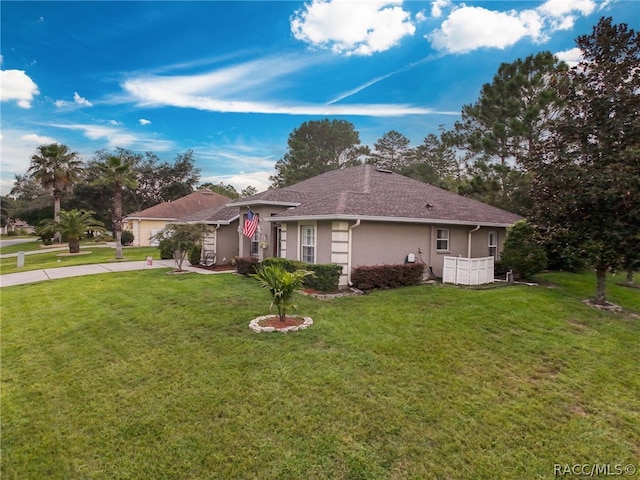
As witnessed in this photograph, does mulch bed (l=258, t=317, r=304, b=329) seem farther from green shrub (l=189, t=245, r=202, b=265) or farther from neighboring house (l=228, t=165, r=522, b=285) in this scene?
green shrub (l=189, t=245, r=202, b=265)

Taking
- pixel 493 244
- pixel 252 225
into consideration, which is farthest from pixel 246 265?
pixel 493 244

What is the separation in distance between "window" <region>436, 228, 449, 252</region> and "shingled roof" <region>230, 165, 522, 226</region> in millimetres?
625

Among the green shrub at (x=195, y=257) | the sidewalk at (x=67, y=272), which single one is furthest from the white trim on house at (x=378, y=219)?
the green shrub at (x=195, y=257)

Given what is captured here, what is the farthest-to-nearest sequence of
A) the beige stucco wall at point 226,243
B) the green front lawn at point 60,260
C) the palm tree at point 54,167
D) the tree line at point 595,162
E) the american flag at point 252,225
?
the palm tree at point 54,167
the green front lawn at point 60,260
the beige stucco wall at point 226,243
the american flag at point 252,225
the tree line at point 595,162

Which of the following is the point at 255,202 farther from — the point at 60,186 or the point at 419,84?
the point at 60,186

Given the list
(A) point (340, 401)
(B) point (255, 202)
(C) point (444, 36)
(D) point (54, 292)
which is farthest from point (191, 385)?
(C) point (444, 36)

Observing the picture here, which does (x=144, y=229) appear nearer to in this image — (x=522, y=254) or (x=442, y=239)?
(x=442, y=239)

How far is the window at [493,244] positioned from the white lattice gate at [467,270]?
3.49 meters

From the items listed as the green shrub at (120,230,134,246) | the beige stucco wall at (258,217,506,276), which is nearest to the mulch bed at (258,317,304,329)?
the beige stucco wall at (258,217,506,276)

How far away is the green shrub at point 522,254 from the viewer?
12810 millimetres

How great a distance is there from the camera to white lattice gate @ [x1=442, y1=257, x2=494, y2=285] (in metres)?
12.2

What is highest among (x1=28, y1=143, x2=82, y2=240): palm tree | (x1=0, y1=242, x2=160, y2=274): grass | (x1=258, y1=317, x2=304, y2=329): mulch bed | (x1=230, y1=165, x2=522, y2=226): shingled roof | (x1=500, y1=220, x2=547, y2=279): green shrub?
(x1=28, y1=143, x2=82, y2=240): palm tree

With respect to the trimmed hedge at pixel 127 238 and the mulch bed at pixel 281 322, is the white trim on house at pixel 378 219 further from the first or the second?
the trimmed hedge at pixel 127 238

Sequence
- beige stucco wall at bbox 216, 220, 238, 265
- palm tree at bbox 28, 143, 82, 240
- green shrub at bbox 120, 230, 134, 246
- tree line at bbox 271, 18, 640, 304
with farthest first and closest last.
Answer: palm tree at bbox 28, 143, 82, 240 → green shrub at bbox 120, 230, 134, 246 → beige stucco wall at bbox 216, 220, 238, 265 → tree line at bbox 271, 18, 640, 304
